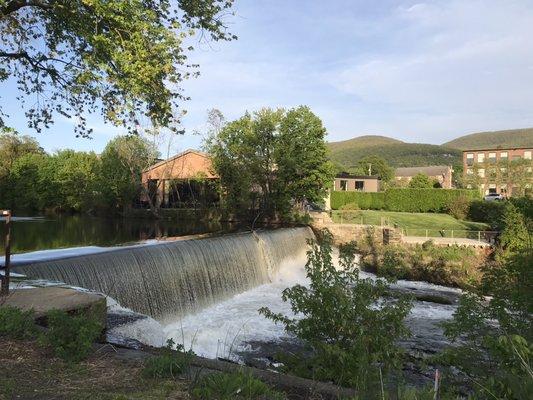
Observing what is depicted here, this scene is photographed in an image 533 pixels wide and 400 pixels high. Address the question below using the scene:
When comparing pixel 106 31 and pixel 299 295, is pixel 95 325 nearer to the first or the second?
pixel 299 295

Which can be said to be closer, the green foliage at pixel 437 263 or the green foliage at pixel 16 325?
the green foliage at pixel 16 325

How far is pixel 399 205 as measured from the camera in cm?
4559

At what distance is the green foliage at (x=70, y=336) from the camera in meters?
4.72

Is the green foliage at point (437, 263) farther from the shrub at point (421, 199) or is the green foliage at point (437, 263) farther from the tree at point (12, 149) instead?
the tree at point (12, 149)

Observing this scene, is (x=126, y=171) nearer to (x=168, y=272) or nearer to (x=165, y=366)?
(x=168, y=272)

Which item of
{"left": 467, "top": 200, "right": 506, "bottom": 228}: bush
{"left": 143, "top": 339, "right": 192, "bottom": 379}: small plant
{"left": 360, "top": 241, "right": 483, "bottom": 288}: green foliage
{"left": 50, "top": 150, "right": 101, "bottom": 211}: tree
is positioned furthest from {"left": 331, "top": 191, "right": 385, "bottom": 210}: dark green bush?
{"left": 143, "top": 339, "right": 192, "bottom": 379}: small plant

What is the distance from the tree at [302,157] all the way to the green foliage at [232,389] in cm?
2895

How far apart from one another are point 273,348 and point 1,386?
718 centimetres

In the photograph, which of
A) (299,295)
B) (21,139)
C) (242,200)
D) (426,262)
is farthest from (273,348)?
(21,139)

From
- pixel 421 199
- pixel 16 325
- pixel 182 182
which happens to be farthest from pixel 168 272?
pixel 421 199

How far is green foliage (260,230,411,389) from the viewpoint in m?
5.00

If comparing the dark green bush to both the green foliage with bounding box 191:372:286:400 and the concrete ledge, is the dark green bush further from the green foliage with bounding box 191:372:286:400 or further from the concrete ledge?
the green foliage with bounding box 191:372:286:400

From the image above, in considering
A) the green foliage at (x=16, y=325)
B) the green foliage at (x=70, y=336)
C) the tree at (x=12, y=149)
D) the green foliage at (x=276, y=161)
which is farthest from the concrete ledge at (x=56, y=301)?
the tree at (x=12, y=149)

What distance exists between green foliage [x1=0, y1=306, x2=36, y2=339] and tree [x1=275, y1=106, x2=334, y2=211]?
2785 cm
